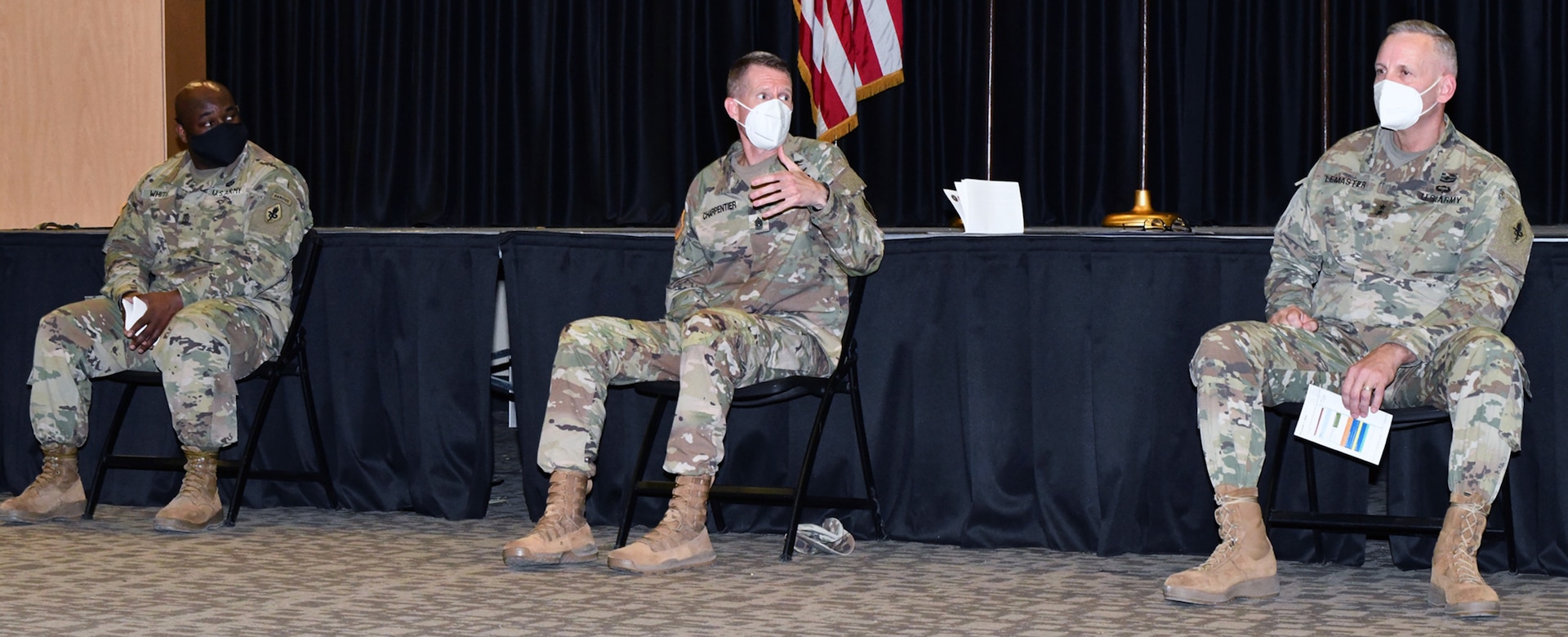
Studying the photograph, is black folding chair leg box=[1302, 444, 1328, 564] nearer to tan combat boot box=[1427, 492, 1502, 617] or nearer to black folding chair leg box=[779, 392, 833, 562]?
tan combat boot box=[1427, 492, 1502, 617]

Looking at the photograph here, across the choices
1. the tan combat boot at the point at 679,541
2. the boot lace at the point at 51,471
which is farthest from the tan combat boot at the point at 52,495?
the tan combat boot at the point at 679,541

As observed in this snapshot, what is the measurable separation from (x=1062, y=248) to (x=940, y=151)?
3874mm

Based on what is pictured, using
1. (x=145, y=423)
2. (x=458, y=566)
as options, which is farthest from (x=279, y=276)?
(x=458, y=566)

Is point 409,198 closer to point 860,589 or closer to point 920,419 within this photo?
point 920,419

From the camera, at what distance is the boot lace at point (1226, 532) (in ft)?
10.3

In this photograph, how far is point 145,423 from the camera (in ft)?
15.1

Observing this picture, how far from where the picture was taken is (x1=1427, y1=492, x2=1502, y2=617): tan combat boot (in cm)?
299

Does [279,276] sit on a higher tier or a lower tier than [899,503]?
higher

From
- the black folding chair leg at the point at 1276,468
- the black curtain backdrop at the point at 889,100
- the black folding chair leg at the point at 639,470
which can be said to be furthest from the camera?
the black curtain backdrop at the point at 889,100

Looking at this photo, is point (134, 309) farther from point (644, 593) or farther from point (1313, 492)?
point (1313, 492)

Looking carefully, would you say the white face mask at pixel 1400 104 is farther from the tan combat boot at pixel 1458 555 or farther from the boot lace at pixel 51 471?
the boot lace at pixel 51 471

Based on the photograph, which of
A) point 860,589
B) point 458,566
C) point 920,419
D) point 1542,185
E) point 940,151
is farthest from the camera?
point 940,151

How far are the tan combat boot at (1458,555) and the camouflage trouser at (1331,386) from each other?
0.03 m

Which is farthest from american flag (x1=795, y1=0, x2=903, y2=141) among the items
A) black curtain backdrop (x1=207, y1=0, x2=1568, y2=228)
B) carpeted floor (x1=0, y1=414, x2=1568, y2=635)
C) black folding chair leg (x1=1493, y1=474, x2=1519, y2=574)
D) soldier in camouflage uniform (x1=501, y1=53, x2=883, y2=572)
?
black folding chair leg (x1=1493, y1=474, x2=1519, y2=574)
